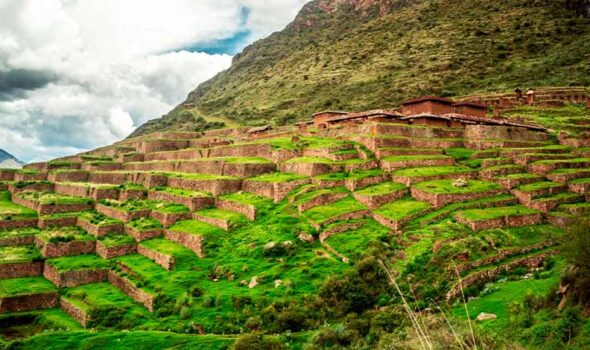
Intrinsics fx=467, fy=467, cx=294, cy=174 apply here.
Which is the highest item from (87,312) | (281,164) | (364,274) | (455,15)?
(455,15)

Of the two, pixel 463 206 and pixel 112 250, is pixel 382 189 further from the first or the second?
pixel 112 250

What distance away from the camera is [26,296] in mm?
24578

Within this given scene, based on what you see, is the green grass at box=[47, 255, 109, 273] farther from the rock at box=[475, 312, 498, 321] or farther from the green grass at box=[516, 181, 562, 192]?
the green grass at box=[516, 181, 562, 192]

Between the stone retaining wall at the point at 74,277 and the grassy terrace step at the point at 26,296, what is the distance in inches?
20.5

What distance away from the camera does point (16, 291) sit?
82.1 feet

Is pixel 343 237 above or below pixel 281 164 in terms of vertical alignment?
below

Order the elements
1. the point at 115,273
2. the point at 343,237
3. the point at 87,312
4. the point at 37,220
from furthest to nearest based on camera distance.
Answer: the point at 37,220 < the point at 115,273 < the point at 343,237 < the point at 87,312

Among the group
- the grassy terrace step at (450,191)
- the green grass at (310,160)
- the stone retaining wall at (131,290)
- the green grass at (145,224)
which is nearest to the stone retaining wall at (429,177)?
the grassy terrace step at (450,191)

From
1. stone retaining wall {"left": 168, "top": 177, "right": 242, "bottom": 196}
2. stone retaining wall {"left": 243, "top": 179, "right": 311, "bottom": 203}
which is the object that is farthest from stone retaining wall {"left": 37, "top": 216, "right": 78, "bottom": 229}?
stone retaining wall {"left": 243, "top": 179, "right": 311, "bottom": 203}

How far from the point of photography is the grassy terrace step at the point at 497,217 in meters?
23.0

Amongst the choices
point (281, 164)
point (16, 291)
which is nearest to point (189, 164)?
point (281, 164)

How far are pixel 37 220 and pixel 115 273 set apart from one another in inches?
485

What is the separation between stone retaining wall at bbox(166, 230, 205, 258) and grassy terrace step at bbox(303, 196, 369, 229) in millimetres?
6205

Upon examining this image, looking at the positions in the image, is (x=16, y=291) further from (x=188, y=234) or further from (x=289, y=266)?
(x=289, y=266)
